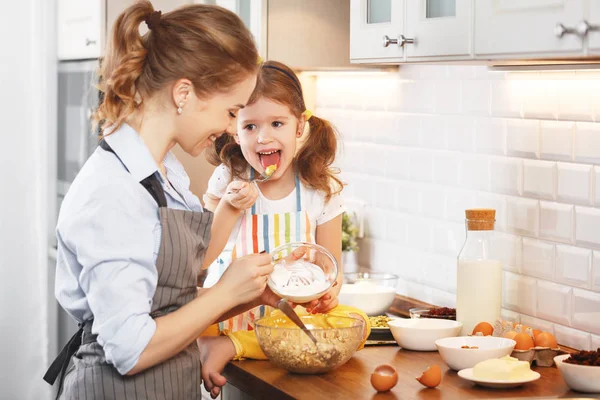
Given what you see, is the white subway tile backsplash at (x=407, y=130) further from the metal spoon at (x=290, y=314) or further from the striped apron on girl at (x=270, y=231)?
the metal spoon at (x=290, y=314)

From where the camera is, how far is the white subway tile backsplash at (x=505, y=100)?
2.41 meters

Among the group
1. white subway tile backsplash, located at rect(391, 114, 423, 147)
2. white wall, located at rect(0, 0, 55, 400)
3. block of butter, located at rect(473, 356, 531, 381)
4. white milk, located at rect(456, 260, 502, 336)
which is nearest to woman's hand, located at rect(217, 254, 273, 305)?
block of butter, located at rect(473, 356, 531, 381)

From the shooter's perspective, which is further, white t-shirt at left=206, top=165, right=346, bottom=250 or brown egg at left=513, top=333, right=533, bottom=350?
white t-shirt at left=206, top=165, right=346, bottom=250

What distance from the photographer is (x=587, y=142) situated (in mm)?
2168

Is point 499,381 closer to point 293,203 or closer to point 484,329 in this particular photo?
point 484,329

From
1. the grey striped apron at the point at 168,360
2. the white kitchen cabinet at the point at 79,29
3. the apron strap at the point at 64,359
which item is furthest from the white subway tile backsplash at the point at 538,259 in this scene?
the white kitchen cabinet at the point at 79,29

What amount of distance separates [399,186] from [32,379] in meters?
1.96

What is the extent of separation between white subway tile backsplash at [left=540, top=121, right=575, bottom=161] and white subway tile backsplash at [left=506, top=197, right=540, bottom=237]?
0.14 metres

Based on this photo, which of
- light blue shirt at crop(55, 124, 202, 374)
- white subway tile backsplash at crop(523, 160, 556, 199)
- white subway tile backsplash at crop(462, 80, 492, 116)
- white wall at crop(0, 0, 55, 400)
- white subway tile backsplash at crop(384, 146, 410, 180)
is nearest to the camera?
light blue shirt at crop(55, 124, 202, 374)

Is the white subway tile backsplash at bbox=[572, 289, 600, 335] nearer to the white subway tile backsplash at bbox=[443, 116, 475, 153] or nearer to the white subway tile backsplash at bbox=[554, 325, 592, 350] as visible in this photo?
the white subway tile backsplash at bbox=[554, 325, 592, 350]

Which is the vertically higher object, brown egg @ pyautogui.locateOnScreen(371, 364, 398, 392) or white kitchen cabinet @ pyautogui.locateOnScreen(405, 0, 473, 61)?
white kitchen cabinet @ pyautogui.locateOnScreen(405, 0, 473, 61)

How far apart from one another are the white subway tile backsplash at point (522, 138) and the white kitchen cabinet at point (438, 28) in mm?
407

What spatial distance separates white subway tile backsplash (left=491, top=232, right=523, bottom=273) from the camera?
2426mm

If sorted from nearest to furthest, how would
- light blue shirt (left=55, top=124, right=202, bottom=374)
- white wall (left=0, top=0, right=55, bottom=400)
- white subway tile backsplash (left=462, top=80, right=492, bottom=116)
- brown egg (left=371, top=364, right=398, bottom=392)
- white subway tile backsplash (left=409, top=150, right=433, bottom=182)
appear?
light blue shirt (left=55, top=124, right=202, bottom=374) < brown egg (left=371, top=364, right=398, bottom=392) < white subway tile backsplash (left=462, top=80, right=492, bottom=116) < white subway tile backsplash (left=409, top=150, right=433, bottom=182) < white wall (left=0, top=0, right=55, bottom=400)
